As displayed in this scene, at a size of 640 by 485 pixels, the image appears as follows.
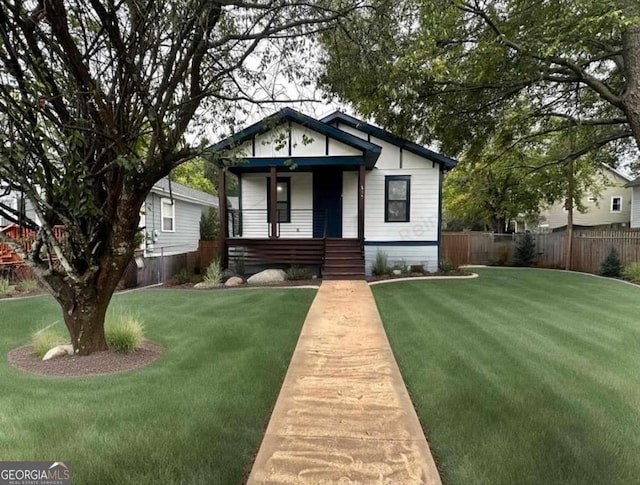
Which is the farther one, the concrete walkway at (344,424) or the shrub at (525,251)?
the shrub at (525,251)

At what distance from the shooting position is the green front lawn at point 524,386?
2371 mm

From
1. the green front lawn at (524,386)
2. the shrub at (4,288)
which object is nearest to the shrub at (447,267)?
the green front lawn at (524,386)

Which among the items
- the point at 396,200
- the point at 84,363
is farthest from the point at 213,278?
the point at 396,200

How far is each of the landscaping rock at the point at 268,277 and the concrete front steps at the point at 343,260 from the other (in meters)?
1.36

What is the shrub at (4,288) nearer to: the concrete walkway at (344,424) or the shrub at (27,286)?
the shrub at (27,286)

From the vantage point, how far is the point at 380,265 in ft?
40.5

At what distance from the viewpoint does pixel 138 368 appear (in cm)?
397

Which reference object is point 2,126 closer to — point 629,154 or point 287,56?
point 287,56

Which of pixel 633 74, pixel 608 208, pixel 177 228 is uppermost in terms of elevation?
pixel 633 74

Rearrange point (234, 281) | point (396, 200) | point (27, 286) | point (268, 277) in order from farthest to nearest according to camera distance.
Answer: point (396, 200)
point (268, 277)
point (234, 281)
point (27, 286)

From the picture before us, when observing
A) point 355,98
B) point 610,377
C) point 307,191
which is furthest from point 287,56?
point 307,191

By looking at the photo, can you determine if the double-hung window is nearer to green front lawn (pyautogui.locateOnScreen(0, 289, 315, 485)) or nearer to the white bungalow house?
the white bungalow house

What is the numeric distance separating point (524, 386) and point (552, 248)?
15.2 meters

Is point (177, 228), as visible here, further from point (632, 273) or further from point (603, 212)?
point (603, 212)
